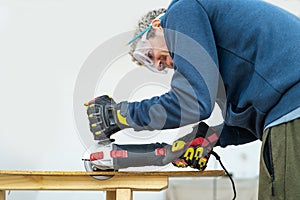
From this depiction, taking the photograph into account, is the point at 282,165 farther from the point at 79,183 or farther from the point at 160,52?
the point at 79,183

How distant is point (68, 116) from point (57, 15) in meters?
0.42

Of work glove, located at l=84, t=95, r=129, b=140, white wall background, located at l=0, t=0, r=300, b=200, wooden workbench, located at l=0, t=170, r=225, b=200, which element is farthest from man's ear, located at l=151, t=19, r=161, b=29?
white wall background, located at l=0, t=0, r=300, b=200

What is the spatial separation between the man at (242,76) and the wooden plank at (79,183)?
19cm

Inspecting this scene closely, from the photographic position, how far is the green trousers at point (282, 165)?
81 cm

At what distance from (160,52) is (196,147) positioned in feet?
0.85

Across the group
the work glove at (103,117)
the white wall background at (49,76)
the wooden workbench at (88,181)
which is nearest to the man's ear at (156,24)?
the work glove at (103,117)

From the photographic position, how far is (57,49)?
1.80m

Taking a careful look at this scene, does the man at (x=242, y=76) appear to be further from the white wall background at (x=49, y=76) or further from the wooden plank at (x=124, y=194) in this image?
the white wall background at (x=49, y=76)

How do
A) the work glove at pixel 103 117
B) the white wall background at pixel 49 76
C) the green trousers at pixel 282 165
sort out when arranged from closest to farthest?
the green trousers at pixel 282 165 → the work glove at pixel 103 117 → the white wall background at pixel 49 76

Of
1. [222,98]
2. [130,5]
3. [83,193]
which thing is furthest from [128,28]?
[222,98]

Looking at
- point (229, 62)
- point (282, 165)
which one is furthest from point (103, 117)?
point (282, 165)

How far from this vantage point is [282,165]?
82cm

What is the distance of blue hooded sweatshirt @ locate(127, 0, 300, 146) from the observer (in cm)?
86

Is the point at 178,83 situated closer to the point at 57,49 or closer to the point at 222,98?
the point at 222,98
